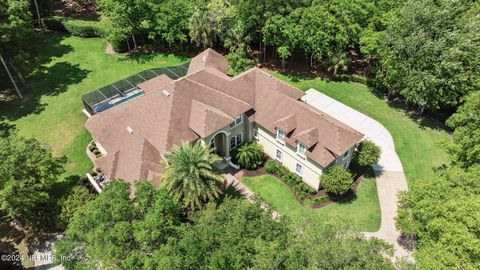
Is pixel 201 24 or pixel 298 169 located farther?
pixel 201 24

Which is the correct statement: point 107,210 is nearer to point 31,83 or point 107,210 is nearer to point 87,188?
point 87,188

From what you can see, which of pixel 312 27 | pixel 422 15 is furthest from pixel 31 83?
pixel 422 15

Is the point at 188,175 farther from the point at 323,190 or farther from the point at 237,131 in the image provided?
the point at 323,190

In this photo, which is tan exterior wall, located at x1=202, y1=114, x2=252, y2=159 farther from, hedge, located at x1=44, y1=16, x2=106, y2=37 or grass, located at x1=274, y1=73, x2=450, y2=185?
hedge, located at x1=44, y1=16, x2=106, y2=37

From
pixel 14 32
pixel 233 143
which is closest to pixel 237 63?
pixel 233 143

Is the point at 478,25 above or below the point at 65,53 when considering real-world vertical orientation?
above

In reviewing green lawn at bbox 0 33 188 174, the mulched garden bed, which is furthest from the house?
green lawn at bbox 0 33 188 174

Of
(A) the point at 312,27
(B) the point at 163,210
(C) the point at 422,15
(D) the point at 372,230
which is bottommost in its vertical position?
(D) the point at 372,230

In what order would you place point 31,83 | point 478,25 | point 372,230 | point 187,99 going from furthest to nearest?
point 31,83
point 478,25
point 187,99
point 372,230
